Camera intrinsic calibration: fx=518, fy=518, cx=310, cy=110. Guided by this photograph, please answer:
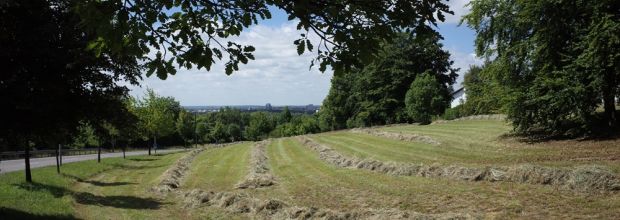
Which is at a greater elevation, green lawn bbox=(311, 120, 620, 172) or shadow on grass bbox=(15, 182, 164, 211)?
green lawn bbox=(311, 120, 620, 172)

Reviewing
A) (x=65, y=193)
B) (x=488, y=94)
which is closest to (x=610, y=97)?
(x=488, y=94)

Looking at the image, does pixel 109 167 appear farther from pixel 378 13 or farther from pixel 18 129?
pixel 378 13

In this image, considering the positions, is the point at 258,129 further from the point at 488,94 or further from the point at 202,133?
the point at 488,94

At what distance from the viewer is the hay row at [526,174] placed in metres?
12.2

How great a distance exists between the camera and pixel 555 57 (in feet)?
74.8

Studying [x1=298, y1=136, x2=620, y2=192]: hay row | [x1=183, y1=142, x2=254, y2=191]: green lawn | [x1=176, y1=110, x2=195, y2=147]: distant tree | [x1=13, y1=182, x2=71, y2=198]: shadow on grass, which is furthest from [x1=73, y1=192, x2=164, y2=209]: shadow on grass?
[x1=176, y1=110, x2=195, y2=147]: distant tree

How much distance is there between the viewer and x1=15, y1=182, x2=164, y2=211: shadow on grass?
1784 cm

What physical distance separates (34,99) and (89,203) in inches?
282

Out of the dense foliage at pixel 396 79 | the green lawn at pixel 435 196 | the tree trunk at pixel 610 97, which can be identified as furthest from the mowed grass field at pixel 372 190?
the dense foliage at pixel 396 79

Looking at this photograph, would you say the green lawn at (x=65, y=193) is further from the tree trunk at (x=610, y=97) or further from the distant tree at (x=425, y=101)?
the distant tree at (x=425, y=101)

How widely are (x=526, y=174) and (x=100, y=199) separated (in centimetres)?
1511

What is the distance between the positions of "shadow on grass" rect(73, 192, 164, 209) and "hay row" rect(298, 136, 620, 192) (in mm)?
8558

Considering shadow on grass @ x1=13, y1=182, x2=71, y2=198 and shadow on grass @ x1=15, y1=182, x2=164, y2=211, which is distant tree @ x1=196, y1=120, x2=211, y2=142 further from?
shadow on grass @ x1=15, y1=182, x2=164, y2=211

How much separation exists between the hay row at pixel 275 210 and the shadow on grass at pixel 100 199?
145cm
